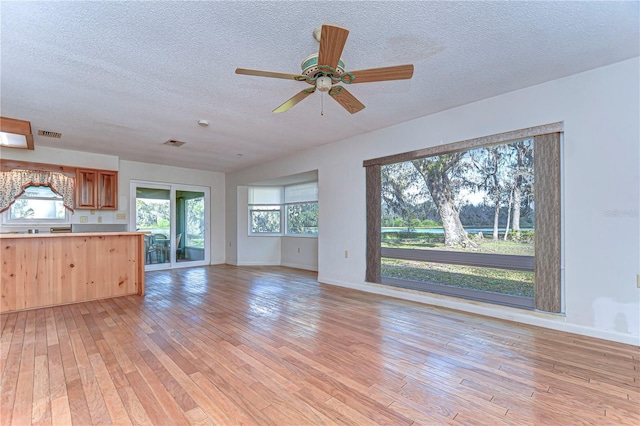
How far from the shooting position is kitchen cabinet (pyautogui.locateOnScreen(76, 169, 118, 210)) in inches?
219

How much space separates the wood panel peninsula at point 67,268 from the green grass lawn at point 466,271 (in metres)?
3.94

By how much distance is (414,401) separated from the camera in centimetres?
181

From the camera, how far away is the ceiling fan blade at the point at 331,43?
5.51 ft

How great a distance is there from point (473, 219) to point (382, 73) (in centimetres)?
238

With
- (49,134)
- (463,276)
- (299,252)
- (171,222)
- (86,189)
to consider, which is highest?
(49,134)

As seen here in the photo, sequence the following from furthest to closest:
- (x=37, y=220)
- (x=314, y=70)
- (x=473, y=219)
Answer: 1. (x=37, y=220)
2. (x=473, y=219)
3. (x=314, y=70)

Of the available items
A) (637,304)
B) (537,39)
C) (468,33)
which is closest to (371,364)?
(637,304)

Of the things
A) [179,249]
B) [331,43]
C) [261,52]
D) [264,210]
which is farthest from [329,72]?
[179,249]

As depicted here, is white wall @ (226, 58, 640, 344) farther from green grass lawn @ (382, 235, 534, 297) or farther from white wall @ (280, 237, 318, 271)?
white wall @ (280, 237, 318, 271)

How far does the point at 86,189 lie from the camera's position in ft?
18.5

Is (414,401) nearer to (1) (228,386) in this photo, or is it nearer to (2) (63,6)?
(1) (228,386)

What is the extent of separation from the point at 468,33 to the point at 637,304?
108 inches

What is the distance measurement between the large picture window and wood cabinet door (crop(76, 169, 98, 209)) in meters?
5.23

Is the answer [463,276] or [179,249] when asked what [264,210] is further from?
[463,276]
